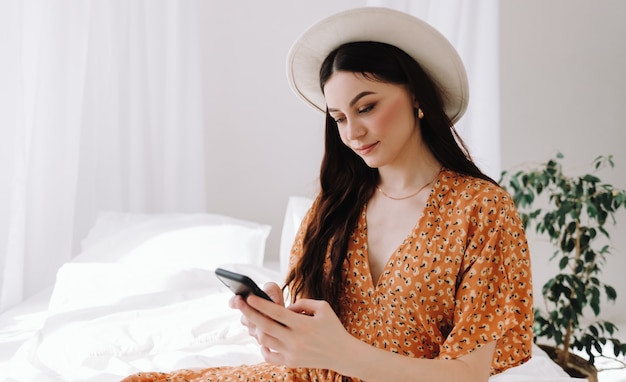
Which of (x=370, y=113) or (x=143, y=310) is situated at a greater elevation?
(x=370, y=113)

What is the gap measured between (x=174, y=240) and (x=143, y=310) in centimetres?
60

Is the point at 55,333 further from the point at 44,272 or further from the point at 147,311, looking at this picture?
the point at 44,272

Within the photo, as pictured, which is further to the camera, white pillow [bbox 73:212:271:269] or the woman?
white pillow [bbox 73:212:271:269]

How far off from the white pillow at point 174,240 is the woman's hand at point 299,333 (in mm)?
1552

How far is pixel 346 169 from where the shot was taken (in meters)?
1.53

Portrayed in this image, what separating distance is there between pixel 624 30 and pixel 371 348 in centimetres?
288

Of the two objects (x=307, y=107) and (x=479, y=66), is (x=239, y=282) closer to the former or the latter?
(x=479, y=66)

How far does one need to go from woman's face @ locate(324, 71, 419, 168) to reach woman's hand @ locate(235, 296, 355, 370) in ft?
1.21

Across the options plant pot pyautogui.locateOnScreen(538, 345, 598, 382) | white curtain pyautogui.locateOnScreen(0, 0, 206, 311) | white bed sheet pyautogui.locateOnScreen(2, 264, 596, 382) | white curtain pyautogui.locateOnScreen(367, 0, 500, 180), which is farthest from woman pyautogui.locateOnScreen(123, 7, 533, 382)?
plant pot pyautogui.locateOnScreen(538, 345, 598, 382)

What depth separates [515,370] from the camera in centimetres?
194

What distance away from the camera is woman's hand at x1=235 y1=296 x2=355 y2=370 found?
1.02 m

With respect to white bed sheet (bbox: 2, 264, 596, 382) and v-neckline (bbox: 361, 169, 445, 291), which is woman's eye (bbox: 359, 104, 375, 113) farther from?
white bed sheet (bbox: 2, 264, 596, 382)

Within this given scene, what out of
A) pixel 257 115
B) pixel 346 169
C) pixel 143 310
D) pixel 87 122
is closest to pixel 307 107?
pixel 257 115

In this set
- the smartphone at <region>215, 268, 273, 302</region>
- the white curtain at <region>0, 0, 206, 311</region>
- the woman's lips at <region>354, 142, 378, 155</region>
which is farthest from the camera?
the white curtain at <region>0, 0, 206, 311</region>
